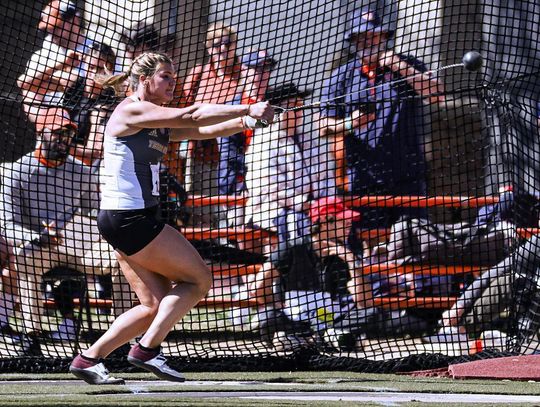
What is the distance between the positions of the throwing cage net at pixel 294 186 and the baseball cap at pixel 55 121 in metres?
0.02

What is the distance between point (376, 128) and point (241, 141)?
1062 mm

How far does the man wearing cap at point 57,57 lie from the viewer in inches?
329

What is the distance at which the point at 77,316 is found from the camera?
8820mm

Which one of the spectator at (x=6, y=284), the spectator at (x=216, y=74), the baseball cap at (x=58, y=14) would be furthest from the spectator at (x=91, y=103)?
the spectator at (x=6, y=284)

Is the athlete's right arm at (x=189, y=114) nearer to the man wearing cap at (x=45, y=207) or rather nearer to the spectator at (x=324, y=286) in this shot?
the man wearing cap at (x=45, y=207)

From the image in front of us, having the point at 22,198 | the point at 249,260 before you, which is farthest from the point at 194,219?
the point at 22,198

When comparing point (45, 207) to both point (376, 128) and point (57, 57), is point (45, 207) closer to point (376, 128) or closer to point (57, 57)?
point (57, 57)

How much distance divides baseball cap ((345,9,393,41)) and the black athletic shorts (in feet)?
9.69

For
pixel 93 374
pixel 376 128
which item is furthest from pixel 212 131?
pixel 376 128

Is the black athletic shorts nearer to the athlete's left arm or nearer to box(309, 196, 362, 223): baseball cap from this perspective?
the athlete's left arm

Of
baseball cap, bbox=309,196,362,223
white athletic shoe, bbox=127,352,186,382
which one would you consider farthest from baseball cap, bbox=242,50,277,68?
white athletic shoe, bbox=127,352,186,382

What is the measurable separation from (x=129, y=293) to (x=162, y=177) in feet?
2.97

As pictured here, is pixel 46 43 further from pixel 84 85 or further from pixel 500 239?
pixel 500 239

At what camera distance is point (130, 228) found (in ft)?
20.1
